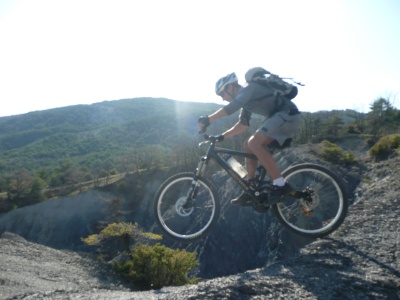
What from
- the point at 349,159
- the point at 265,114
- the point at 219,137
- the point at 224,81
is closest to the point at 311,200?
the point at 265,114

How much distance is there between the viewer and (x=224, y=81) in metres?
5.63

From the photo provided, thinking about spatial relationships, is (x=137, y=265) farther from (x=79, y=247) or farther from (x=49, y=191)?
(x=49, y=191)

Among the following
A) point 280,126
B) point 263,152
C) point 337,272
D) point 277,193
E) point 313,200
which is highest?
point 280,126

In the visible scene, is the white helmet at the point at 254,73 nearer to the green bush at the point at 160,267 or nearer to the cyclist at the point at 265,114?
the cyclist at the point at 265,114

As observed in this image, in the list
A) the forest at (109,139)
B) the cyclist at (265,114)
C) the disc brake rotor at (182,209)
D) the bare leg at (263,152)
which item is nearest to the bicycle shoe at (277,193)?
the cyclist at (265,114)

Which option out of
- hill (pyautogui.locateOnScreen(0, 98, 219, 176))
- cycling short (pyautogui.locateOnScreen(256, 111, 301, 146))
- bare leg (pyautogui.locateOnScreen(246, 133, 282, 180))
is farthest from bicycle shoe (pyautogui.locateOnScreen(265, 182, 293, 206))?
hill (pyautogui.locateOnScreen(0, 98, 219, 176))

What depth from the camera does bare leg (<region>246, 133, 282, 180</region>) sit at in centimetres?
545

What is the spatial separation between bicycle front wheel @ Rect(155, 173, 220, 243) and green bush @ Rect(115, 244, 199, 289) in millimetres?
12567

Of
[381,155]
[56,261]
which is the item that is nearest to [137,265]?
[56,261]

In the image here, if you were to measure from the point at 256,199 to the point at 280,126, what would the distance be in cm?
113

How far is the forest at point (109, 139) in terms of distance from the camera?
131 feet

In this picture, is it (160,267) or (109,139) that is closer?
(160,267)

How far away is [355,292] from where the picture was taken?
167 inches

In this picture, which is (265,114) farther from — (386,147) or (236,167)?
(386,147)
